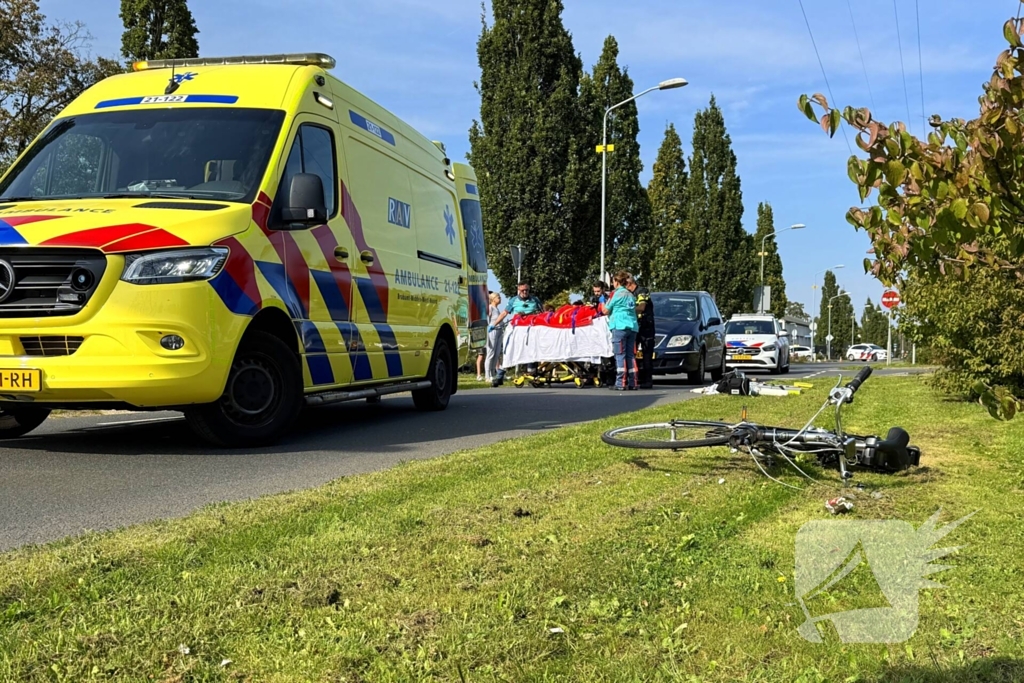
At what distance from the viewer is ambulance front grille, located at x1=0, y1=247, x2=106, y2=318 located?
586cm

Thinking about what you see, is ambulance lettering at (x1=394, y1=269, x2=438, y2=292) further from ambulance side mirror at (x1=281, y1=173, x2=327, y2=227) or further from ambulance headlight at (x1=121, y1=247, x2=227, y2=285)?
ambulance headlight at (x1=121, y1=247, x2=227, y2=285)

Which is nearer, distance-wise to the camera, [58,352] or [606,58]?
[58,352]

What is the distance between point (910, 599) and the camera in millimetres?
2949

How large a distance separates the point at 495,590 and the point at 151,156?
5.42 meters

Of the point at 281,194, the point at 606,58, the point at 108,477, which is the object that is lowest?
the point at 108,477

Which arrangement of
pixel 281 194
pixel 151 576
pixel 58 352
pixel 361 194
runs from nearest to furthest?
1. pixel 151 576
2. pixel 58 352
3. pixel 281 194
4. pixel 361 194

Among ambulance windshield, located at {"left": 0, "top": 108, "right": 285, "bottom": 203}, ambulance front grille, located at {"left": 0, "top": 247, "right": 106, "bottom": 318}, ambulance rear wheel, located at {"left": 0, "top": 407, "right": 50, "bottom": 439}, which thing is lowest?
ambulance rear wheel, located at {"left": 0, "top": 407, "right": 50, "bottom": 439}

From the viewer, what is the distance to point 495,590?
2992 mm

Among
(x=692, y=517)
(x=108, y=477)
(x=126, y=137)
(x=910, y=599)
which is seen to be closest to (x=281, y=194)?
(x=126, y=137)

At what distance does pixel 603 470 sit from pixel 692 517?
1.32 metres

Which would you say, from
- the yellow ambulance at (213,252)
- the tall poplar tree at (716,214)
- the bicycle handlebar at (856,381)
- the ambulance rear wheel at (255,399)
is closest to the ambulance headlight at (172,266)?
the yellow ambulance at (213,252)

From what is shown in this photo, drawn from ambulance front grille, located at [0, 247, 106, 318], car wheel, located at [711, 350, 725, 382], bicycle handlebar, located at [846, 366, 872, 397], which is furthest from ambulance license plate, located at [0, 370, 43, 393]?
car wheel, located at [711, 350, 725, 382]

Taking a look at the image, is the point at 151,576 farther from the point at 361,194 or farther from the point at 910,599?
the point at 361,194

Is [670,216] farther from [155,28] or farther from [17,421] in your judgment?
[17,421]
